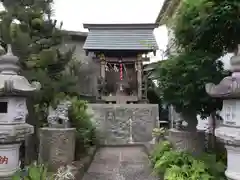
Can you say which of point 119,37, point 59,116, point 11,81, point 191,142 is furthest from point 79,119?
point 119,37

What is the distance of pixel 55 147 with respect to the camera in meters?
6.46

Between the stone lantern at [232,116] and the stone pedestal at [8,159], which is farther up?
the stone lantern at [232,116]

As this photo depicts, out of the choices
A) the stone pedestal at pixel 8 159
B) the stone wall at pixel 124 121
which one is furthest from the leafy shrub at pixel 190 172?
the stone wall at pixel 124 121

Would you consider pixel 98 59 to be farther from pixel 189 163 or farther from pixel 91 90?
pixel 189 163

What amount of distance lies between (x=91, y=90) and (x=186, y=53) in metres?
13.0

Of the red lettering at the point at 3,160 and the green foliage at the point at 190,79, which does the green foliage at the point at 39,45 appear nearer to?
the red lettering at the point at 3,160

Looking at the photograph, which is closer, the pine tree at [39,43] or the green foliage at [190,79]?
the green foliage at [190,79]

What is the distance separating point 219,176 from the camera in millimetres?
5004

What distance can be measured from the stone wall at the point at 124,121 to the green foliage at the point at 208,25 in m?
7.65

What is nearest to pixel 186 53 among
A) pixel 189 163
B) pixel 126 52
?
pixel 189 163

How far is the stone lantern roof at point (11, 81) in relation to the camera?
4.19m

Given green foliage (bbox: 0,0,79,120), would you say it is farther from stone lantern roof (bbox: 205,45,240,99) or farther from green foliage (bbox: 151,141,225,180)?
stone lantern roof (bbox: 205,45,240,99)

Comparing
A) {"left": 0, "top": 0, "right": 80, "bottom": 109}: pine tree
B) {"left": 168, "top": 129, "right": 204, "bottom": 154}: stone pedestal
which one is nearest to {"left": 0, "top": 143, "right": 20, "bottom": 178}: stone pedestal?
{"left": 0, "top": 0, "right": 80, "bottom": 109}: pine tree

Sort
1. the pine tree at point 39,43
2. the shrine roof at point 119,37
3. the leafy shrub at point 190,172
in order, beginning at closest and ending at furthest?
the leafy shrub at point 190,172, the pine tree at point 39,43, the shrine roof at point 119,37
